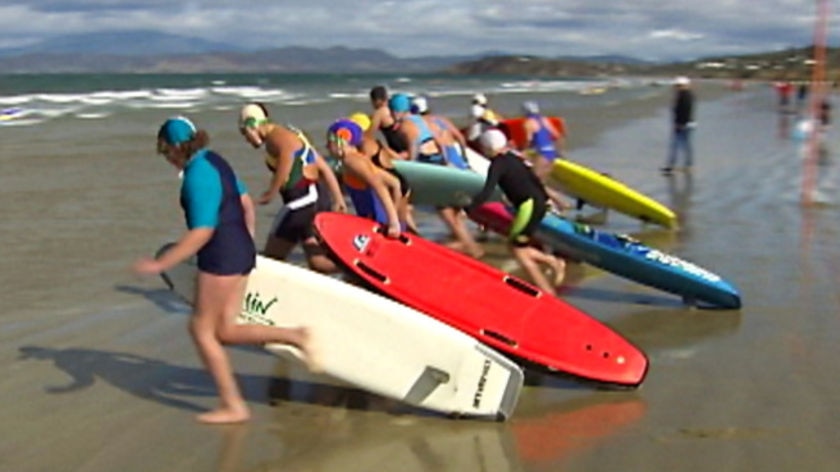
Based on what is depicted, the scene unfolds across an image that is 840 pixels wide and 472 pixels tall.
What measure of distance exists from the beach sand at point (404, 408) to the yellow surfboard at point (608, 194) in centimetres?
23

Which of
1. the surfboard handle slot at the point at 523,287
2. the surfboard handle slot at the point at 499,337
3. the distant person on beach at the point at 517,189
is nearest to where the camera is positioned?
the surfboard handle slot at the point at 499,337

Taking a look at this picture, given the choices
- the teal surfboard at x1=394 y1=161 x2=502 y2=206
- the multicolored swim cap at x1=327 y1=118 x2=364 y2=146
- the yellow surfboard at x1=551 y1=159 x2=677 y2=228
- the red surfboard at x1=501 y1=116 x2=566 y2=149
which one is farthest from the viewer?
the red surfboard at x1=501 y1=116 x2=566 y2=149

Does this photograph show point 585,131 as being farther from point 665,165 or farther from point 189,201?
point 189,201

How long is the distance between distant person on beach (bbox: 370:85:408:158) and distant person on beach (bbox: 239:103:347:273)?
2.82 metres

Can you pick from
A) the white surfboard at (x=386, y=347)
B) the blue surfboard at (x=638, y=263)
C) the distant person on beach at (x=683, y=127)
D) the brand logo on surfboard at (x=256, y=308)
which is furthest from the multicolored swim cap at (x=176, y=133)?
the distant person on beach at (x=683, y=127)

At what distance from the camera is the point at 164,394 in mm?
5852

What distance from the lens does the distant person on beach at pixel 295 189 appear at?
716 centimetres

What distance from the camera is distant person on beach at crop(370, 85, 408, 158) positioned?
33.9 feet

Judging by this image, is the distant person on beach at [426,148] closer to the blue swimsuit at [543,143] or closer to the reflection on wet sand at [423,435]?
the blue swimsuit at [543,143]

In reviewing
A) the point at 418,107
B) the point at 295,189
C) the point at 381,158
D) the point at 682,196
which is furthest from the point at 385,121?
the point at 682,196

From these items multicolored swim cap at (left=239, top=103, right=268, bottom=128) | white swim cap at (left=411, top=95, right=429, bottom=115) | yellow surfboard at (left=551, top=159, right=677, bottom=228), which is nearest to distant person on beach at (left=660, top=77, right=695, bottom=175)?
yellow surfboard at (left=551, top=159, right=677, bottom=228)

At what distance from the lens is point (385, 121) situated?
1037cm

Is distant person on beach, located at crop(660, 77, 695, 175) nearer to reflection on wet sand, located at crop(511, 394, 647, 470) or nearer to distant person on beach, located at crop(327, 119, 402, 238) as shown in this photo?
distant person on beach, located at crop(327, 119, 402, 238)

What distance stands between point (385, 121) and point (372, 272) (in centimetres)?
425
